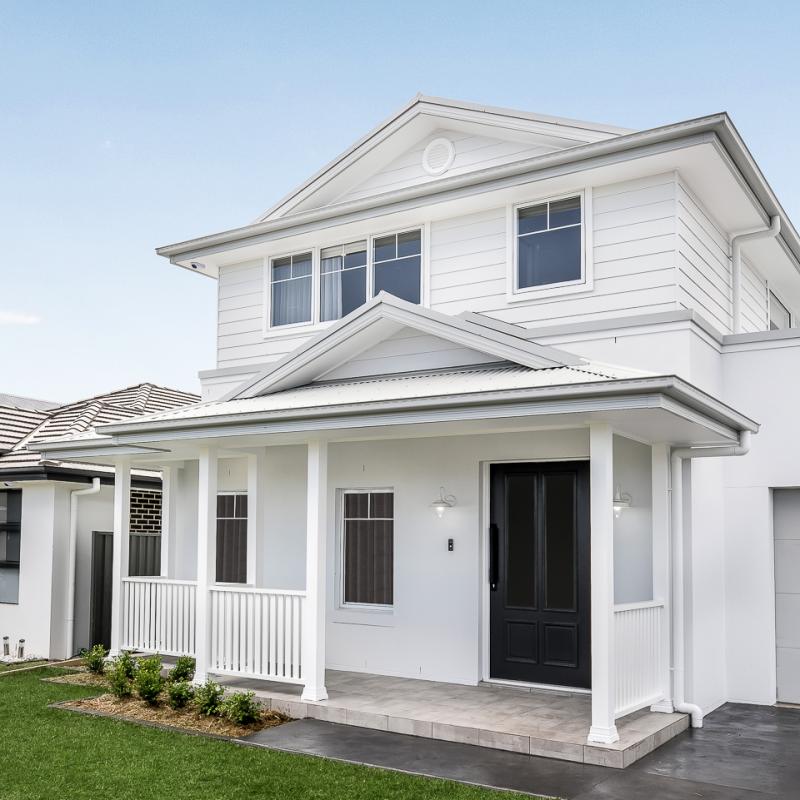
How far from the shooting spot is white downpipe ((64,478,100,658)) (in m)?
12.9

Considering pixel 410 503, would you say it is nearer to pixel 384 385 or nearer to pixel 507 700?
pixel 384 385

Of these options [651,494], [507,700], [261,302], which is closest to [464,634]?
[507,700]

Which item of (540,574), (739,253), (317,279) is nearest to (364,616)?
(540,574)

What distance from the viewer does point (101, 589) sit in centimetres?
1327

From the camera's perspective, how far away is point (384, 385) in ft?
31.7

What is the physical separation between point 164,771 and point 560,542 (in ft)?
15.2

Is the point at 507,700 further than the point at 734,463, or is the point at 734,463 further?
the point at 734,463

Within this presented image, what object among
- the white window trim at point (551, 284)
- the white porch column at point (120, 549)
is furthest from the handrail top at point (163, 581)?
the white window trim at point (551, 284)

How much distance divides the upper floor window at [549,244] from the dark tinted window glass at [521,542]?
238 centimetres

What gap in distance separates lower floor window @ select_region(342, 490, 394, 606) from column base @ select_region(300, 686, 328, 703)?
1.97 meters

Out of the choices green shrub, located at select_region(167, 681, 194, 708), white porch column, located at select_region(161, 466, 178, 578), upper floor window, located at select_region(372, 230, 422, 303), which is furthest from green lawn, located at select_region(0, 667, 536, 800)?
upper floor window, located at select_region(372, 230, 422, 303)

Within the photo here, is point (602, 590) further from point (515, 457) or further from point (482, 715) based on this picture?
point (515, 457)

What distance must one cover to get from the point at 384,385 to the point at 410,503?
186cm

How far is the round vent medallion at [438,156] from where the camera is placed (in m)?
12.0
